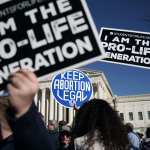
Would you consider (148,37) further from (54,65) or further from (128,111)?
(128,111)

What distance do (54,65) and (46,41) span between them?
0.10 meters

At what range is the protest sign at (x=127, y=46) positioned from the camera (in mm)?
4020

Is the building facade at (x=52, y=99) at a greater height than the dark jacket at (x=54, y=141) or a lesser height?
lesser

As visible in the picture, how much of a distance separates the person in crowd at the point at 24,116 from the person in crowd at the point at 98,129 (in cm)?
180

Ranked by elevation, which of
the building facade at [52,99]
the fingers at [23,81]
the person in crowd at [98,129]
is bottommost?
the building facade at [52,99]

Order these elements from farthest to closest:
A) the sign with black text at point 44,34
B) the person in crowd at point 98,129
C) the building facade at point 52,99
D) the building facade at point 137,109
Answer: the building facade at point 137,109 < the building facade at point 52,99 < the person in crowd at point 98,129 < the sign with black text at point 44,34

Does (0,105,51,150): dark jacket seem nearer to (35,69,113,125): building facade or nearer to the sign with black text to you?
the sign with black text

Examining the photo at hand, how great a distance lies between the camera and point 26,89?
1123mm

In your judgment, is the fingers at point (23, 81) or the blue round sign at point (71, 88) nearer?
the fingers at point (23, 81)

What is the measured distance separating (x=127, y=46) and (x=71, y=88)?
141cm

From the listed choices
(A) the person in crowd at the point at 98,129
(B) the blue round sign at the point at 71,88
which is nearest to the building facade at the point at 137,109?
(B) the blue round sign at the point at 71,88

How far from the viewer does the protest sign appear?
4.02m

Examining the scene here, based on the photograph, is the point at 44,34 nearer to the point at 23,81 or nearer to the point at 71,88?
the point at 23,81

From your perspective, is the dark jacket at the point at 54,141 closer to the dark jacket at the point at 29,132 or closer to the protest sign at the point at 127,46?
the dark jacket at the point at 29,132
